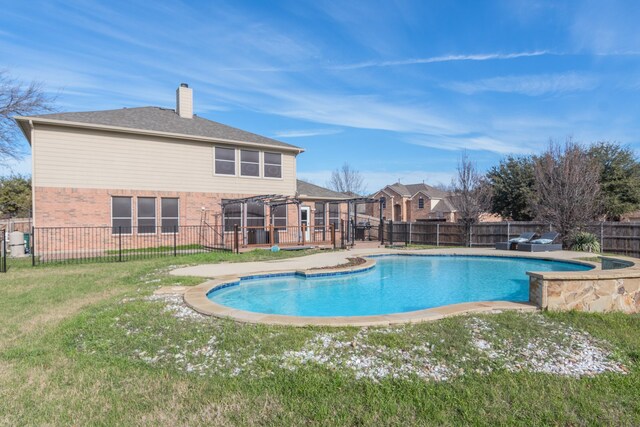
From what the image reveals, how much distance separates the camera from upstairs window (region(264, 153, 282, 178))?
1983 centimetres

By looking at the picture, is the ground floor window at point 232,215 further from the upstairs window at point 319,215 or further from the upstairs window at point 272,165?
the upstairs window at point 319,215

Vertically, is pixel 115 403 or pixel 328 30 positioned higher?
pixel 328 30

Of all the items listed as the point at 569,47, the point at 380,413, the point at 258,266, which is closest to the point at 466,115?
the point at 569,47

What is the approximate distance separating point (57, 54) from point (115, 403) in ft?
49.0

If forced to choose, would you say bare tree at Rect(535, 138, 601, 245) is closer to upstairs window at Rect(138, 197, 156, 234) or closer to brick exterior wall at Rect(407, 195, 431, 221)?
upstairs window at Rect(138, 197, 156, 234)

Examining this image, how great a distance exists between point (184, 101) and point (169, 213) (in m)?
6.56

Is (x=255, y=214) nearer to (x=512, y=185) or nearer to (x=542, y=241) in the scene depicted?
(x=542, y=241)

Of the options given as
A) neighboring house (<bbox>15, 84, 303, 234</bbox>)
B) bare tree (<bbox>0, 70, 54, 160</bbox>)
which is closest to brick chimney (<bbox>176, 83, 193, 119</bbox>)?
neighboring house (<bbox>15, 84, 303, 234</bbox>)

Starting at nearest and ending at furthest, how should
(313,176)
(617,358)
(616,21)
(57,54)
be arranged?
1. (617,358)
2. (616,21)
3. (57,54)
4. (313,176)

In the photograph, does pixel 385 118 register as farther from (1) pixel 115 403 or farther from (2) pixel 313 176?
(2) pixel 313 176

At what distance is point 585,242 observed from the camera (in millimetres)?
15969

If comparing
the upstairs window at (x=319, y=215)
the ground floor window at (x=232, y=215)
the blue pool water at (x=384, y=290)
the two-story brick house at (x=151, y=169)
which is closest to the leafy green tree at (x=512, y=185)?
the upstairs window at (x=319, y=215)

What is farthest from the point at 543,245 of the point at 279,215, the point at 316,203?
the point at 279,215

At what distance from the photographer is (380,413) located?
270cm
